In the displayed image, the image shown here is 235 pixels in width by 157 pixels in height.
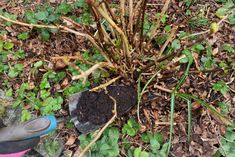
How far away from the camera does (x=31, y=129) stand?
2131mm

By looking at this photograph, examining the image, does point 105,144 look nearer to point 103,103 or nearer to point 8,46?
point 103,103

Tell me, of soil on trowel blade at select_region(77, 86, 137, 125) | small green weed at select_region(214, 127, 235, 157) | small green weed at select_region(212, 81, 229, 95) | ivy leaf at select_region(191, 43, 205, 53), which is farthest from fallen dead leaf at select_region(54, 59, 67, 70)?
small green weed at select_region(214, 127, 235, 157)

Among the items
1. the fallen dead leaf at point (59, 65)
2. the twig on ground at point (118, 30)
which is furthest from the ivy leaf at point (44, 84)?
the twig on ground at point (118, 30)

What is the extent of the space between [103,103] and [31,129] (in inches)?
18.9

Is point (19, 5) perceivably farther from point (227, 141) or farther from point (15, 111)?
point (227, 141)

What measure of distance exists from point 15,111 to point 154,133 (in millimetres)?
970

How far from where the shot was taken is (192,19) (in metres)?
2.49

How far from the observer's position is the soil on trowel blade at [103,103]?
224 centimetres

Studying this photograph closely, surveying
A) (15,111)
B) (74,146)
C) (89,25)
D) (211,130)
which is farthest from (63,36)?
(211,130)

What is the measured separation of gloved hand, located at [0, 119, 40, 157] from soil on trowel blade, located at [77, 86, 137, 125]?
1.14 feet

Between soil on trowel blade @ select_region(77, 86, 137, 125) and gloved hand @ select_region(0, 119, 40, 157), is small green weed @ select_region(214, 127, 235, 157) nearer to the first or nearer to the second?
soil on trowel blade @ select_region(77, 86, 137, 125)

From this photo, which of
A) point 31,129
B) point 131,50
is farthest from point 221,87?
point 31,129

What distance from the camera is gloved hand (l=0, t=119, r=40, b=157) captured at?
2152 mm

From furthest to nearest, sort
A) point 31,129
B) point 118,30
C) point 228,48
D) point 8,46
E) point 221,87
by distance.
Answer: point 8,46 < point 228,48 < point 221,87 < point 31,129 < point 118,30
